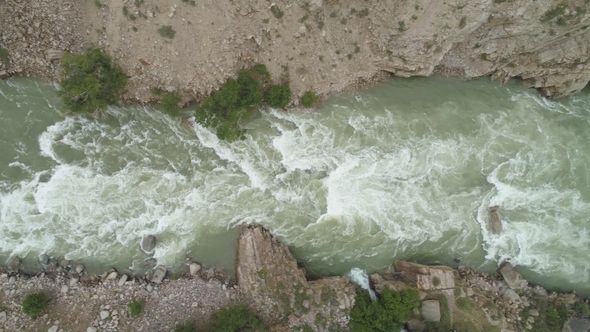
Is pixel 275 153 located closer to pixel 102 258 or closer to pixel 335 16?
pixel 335 16

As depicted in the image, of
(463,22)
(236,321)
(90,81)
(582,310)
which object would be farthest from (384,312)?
(90,81)

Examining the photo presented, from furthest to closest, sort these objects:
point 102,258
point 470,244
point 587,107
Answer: point 587,107 < point 470,244 < point 102,258

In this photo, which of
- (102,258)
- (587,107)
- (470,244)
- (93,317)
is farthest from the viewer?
(587,107)

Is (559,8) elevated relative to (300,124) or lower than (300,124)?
elevated

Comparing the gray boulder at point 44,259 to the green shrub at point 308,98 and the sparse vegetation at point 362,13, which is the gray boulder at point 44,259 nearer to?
the green shrub at point 308,98

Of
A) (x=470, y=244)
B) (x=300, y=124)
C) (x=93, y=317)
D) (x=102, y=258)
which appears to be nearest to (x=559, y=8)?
(x=470, y=244)

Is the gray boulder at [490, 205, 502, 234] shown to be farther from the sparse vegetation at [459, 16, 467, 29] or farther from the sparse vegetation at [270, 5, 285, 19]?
the sparse vegetation at [270, 5, 285, 19]
